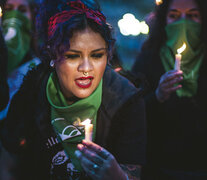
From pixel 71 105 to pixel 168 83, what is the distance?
3.52 ft

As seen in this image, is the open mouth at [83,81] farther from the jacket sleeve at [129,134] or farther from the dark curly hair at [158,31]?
the dark curly hair at [158,31]

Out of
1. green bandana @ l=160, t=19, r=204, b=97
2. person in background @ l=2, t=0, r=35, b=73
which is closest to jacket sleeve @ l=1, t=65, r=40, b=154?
person in background @ l=2, t=0, r=35, b=73

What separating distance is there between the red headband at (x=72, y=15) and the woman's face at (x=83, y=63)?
5.2 inches

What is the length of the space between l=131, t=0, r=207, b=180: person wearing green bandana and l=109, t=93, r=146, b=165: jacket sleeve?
1.55 feet

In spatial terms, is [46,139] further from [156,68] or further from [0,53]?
[156,68]

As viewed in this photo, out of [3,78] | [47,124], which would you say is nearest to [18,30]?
[3,78]

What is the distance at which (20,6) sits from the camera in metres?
3.62

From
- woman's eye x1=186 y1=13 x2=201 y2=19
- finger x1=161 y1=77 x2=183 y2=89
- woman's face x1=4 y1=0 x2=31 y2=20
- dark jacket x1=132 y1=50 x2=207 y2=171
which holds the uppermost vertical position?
woman's face x1=4 y1=0 x2=31 y2=20

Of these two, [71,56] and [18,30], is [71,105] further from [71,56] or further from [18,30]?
[18,30]

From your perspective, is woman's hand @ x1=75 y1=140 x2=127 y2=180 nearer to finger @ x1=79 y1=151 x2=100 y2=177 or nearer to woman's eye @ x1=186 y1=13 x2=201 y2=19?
finger @ x1=79 y1=151 x2=100 y2=177

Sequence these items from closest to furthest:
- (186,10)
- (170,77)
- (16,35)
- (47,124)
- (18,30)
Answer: (47,124) → (170,77) → (186,10) → (16,35) → (18,30)

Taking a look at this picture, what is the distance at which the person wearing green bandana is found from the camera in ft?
8.24

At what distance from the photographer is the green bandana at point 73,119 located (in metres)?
1.95

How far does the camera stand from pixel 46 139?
80.9 inches
